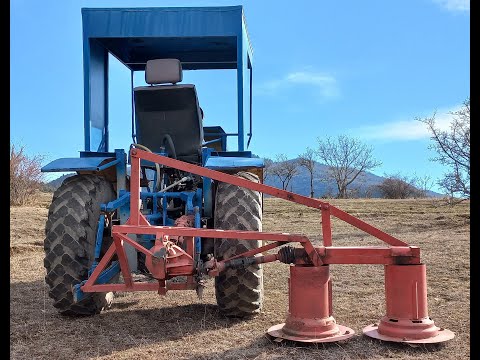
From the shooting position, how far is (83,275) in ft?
13.8

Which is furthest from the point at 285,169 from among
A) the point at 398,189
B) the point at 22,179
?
the point at 22,179

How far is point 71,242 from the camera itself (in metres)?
4.16

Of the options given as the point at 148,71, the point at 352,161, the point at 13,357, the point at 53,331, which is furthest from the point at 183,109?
Result: the point at 352,161

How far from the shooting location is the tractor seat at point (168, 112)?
16.0 feet

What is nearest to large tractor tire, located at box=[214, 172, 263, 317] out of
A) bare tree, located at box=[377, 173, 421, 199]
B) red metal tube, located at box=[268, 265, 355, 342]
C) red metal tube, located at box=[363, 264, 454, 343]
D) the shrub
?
red metal tube, located at box=[268, 265, 355, 342]

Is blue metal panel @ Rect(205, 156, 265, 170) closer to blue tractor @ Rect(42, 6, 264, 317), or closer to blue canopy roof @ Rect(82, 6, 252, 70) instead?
blue tractor @ Rect(42, 6, 264, 317)

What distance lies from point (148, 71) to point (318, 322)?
2864 millimetres

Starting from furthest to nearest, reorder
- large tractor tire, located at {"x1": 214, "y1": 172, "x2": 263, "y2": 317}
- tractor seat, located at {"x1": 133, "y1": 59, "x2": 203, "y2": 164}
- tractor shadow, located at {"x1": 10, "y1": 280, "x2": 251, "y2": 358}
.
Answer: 1. tractor seat, located at {"x1": 133, "y1": 59, "x2": 203, "y2": 164}
2. large tractor tire, located at {"x1": 214, "y1": 172, "x2": 263, "y2": 317}
3. tractor shadow, located at {"x1": 10, "y1": 280, "x2": 251, "y2": 358}

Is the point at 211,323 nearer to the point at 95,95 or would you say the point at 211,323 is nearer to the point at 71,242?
the point at 71,242

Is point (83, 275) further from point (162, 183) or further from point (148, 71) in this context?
point (148, 71)

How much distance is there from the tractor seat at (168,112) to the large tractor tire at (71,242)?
3.10ft

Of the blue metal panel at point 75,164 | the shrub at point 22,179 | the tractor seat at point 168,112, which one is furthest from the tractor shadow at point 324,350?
the shrub at point 22,179

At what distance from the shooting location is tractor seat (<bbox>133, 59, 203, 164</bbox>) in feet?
16.0

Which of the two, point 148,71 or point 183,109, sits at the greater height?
point 148,71
